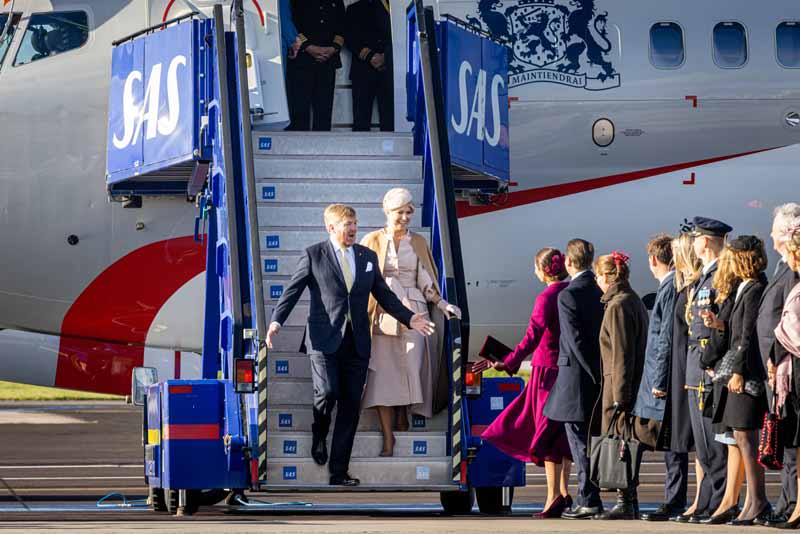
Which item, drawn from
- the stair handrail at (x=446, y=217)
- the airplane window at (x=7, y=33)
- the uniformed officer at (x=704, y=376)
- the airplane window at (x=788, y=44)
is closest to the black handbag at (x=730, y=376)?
the uniformed officer at (x=704, y=376)

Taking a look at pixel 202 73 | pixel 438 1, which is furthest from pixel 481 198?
pixel 202 73

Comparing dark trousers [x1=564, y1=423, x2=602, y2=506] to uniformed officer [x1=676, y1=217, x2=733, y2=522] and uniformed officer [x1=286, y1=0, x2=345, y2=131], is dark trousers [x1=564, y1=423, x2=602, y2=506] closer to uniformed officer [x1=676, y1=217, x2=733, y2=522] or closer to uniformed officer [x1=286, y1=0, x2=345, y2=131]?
uniformed officer [x1=676, y1=217, x2=733, y2=522]

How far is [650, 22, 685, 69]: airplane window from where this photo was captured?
1475 cm

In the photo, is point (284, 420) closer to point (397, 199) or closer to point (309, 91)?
point (397, 199)

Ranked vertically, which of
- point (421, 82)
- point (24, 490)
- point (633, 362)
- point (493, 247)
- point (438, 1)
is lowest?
point (24, 490)

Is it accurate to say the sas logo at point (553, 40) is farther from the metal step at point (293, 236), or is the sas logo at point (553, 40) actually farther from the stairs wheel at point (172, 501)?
the stairs wheel at point (172, 501)

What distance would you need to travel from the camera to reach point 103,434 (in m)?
20.6

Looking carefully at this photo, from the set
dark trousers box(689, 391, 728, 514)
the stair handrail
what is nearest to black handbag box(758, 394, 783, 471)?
dark trousers box(689, 391, 728, 514)

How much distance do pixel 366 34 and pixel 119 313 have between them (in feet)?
10.6

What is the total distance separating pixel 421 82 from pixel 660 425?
3.42 meters

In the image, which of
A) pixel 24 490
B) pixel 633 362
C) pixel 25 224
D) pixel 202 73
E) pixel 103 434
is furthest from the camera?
pixel 103 434

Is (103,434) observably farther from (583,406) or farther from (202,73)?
(583,406)

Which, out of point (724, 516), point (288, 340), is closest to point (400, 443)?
point (288, 340)

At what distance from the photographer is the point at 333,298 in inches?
411
